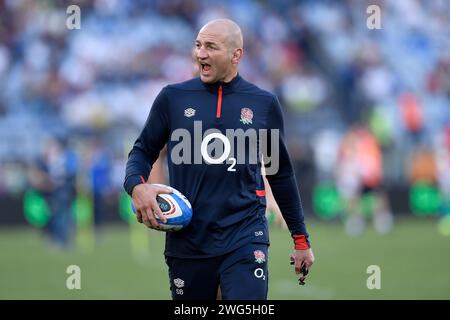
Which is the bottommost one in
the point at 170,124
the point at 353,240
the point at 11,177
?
the point at 353,240

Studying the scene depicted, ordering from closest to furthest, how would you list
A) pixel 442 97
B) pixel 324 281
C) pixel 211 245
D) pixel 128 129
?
pixel 211 245
pixel 324 281
pixel 128 129
pixel 442 97

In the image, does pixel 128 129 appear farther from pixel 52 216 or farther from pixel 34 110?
pixel 52 216

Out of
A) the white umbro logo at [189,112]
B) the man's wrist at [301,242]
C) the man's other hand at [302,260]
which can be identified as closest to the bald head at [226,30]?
the white umbro logo at [189,112]

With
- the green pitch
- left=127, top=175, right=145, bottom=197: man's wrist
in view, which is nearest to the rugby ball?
left=127, top=175, right=145, bottom=197: man's wrist

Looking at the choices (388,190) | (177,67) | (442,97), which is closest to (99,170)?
(177,67)

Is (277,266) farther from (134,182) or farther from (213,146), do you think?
(134,182)

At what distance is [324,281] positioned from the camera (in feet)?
40.0

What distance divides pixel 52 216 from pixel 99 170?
141cm

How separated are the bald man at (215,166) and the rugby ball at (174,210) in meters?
0.13

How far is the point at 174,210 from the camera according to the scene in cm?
564

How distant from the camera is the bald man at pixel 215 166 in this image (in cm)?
582

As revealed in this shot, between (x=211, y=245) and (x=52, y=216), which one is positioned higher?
(x=211, y=245)

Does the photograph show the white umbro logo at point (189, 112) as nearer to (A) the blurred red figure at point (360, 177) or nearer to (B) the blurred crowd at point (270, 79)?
(B) the blurred crowd at point (270, 79)

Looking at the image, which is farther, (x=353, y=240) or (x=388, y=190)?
(x=388, y=190)
